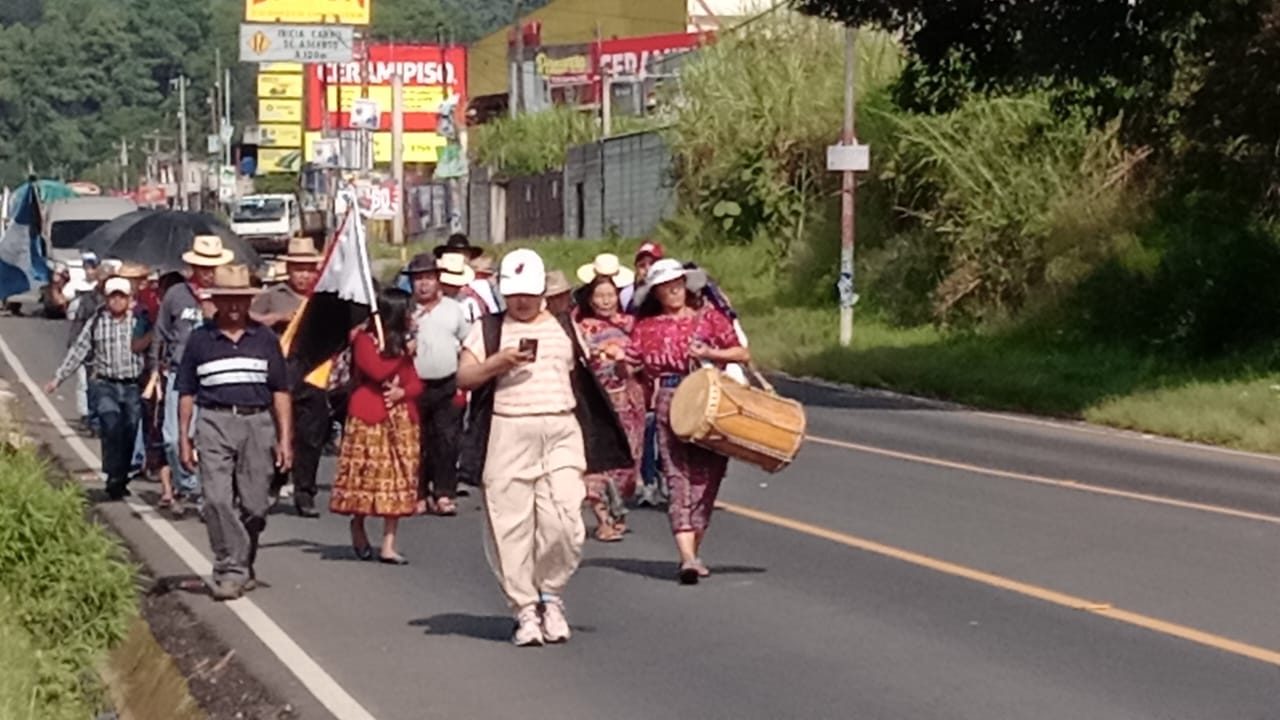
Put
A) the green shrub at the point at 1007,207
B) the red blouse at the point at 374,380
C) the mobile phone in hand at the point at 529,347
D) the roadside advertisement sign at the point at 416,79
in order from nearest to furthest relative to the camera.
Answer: the mobile phone in hand at the point at 529,347
the red blouse at the point at 374,380
the green shrub at the point at 1007,207
the roadside advertisement sign at the point at 416,79

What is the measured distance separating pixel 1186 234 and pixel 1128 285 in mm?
859

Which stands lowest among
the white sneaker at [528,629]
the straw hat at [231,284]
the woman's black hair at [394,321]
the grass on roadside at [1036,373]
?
the grass on roadside at [1036,373]

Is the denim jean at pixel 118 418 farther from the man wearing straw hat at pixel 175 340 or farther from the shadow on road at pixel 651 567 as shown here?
the shadow on road at pixel 651 567

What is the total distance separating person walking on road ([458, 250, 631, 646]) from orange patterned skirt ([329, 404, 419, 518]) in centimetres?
306

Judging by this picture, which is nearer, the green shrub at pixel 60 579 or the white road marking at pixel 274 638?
the white road marking at pixel 274 638

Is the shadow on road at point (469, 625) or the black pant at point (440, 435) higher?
the black pant at point (440, 435)

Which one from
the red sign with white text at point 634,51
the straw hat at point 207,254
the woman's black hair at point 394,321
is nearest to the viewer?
the woman's black hair at point 394,321

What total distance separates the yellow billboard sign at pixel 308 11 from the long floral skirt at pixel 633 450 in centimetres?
3437

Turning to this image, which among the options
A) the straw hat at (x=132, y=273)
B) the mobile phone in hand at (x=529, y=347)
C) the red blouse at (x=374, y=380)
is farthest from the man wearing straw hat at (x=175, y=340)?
the mobile phone in hand at (x=529, y=347)

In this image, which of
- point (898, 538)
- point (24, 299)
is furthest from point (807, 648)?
point (24, 299)

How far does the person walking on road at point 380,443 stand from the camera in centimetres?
1434

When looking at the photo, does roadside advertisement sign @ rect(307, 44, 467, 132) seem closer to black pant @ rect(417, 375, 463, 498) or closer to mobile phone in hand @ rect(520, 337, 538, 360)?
black pant @ rect(417, 375, 463, 498)

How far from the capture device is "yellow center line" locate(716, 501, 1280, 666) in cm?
1077

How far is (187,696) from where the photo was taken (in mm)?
10555
